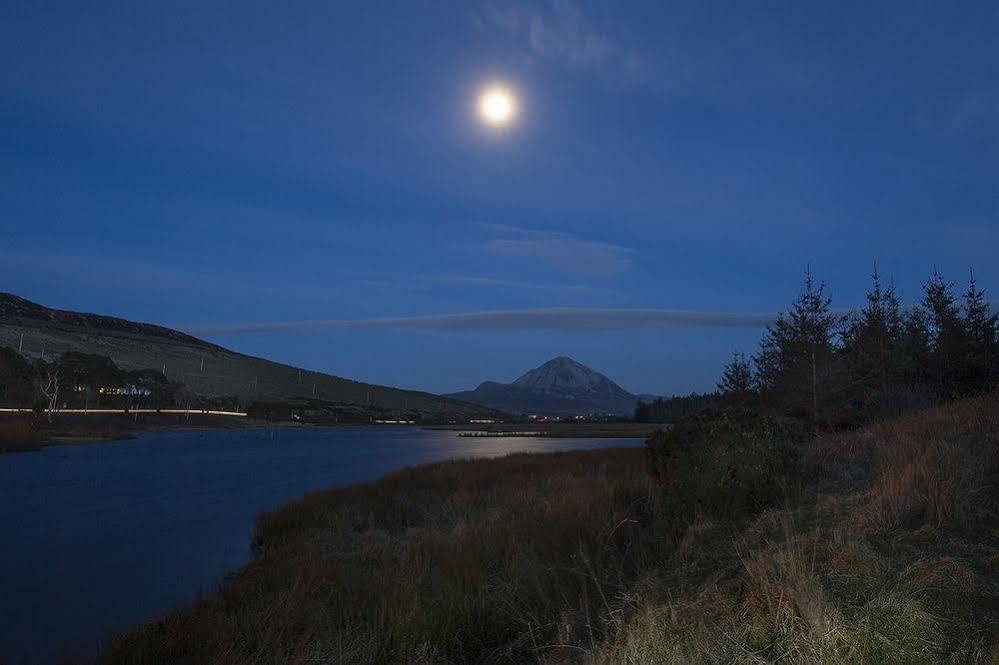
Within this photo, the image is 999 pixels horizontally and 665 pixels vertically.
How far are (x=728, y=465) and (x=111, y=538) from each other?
1747cm

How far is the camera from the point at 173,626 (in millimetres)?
7750

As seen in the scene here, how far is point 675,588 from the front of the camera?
273 inches

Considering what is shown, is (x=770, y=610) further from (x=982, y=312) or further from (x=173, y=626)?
(x=982, y=312)

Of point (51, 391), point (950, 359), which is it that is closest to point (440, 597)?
point (950, 359)

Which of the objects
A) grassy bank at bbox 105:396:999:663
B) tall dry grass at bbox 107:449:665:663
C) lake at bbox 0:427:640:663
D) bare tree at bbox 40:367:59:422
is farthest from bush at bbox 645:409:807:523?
bare tree at bbox 40:367:59:422

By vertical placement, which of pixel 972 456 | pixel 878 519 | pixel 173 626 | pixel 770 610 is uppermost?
pixel 972 456

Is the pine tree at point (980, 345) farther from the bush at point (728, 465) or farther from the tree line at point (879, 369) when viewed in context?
the bush at point (728, 465)

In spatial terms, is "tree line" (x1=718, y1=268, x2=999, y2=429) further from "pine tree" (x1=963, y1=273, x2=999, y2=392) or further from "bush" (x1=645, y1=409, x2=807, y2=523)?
"bush" (x1=645, y1=409, x2=807, y2=523)

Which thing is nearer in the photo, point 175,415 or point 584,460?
point 584,460

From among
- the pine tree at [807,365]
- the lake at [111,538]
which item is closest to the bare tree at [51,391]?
the lake at [111,538]

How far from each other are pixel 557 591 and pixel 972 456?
254 inches

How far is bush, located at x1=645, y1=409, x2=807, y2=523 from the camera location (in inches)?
403

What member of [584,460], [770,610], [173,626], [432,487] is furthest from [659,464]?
[584,460]

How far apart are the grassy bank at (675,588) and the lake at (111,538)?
2.84 meters
